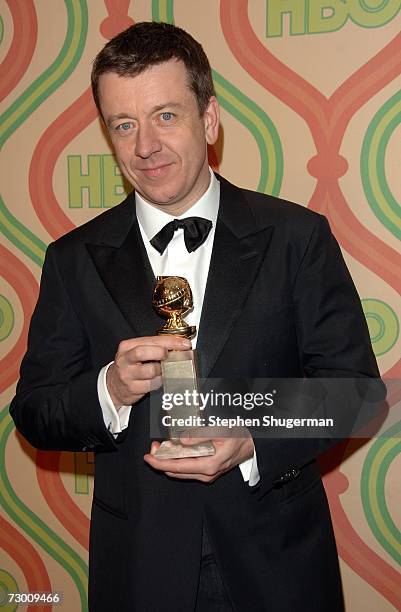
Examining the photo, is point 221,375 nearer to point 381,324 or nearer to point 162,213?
point 162,213

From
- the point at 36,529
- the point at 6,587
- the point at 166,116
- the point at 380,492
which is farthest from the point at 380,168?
the point at 6,587

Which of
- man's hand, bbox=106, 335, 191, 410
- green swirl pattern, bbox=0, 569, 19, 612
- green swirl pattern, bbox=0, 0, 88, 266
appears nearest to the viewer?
man's hand, bbox=106, 335, 191, 410

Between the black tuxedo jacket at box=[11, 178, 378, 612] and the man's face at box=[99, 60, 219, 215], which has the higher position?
the man's face at box=[99, 60, 219, 215]

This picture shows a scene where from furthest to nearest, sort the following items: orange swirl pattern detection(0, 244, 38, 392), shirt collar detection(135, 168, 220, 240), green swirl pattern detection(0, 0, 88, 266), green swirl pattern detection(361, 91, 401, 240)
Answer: orange swirl pattern detection(0, 244, 38, 392) → green swirl pattern detection(0, 0, 88, 266) → green swirl pattern detection(361, 91, 401, 240) → shirt collar detection(135, 168, 220, 240)

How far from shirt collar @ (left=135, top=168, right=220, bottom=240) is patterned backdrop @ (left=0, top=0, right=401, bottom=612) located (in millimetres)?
336

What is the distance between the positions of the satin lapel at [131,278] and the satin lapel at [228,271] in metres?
0.09

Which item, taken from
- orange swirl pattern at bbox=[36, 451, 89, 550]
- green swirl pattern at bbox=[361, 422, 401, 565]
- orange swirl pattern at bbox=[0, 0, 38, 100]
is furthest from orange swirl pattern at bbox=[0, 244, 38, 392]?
green swirl pattern at bbox=[361, 422, 401, 565]

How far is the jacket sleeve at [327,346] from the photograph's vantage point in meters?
1.08

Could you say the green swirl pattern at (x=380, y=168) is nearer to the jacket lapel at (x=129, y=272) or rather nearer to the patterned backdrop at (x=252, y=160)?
the patterned backdrop at (x=252, y=160)

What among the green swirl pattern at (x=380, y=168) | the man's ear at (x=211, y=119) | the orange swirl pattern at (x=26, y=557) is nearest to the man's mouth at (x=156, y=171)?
the man's ear at (x=211, y=119)

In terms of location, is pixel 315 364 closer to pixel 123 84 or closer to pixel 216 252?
pixel 216 252

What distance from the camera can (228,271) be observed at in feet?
3.65

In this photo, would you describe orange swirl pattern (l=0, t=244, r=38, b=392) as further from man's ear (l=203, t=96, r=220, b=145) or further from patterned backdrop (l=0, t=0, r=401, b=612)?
man's ear (l=203, t=96, r=220, b=145)

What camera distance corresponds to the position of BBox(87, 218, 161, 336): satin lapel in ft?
3.61
